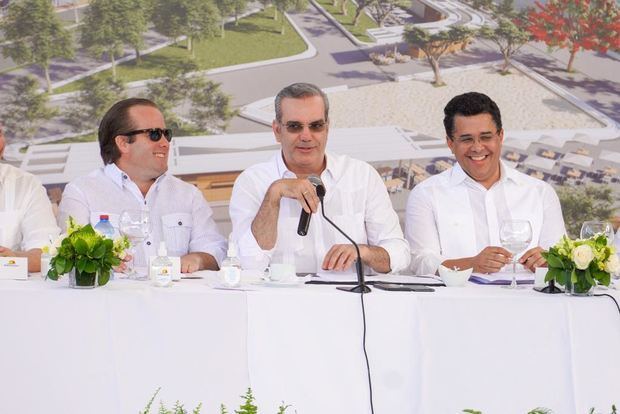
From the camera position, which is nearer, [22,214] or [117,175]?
[22,214]

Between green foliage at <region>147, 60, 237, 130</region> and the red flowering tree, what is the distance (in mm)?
1753

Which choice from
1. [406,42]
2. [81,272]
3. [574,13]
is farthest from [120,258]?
[574,13]

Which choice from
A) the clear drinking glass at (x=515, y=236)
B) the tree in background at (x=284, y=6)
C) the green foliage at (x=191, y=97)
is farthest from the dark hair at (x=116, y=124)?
the tree in background at (x=284, y=6)

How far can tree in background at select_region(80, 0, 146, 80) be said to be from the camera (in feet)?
19.0

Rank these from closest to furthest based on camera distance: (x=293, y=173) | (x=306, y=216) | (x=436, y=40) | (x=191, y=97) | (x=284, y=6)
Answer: (x=306, y=216) < (x=293, y=173) < (x=191, y=97) < (x=284, y=6) < (x=436, y=40)

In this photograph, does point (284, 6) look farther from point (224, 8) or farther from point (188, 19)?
point (188, 19)

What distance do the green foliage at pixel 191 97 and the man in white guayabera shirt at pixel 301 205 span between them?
196 centimetres

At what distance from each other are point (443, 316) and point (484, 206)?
1167mm

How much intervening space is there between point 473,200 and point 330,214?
0.54 meters

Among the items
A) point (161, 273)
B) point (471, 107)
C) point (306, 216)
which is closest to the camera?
point (161, 273)

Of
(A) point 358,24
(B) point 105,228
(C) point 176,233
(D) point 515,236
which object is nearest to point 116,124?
(C) point 176,233

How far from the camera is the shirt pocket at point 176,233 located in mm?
3980

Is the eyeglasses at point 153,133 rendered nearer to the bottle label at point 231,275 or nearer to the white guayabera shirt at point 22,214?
the white guayabera shirt at point 22,214

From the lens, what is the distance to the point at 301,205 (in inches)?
144
